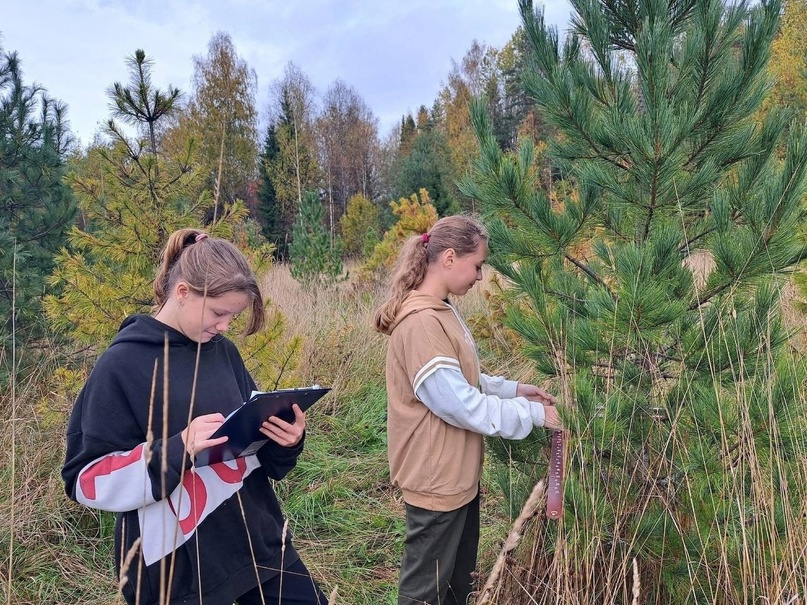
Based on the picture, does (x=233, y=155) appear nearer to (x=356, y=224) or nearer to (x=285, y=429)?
(x=356, y=224)

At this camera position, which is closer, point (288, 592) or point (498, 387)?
point (288, 592)

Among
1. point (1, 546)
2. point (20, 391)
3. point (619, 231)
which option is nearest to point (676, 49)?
point (619, 231)

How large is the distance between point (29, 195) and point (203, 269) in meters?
4.68

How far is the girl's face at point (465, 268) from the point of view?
6.40 feet

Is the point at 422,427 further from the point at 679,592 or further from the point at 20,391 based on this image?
the point at 20,391

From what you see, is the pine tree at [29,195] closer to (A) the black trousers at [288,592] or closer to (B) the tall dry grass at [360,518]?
(B) the tall dry grass at [360,518]

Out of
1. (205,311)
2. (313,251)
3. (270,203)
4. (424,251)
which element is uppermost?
(270,203)

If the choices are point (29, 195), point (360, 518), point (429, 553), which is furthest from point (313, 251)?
→ point (429, 553)

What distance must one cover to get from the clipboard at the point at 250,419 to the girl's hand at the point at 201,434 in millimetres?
17

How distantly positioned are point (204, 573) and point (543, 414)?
3.44 feet

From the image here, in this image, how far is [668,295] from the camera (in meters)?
1.68

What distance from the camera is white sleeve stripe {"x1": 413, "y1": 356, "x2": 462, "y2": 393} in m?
1.76

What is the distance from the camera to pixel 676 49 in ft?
5.63

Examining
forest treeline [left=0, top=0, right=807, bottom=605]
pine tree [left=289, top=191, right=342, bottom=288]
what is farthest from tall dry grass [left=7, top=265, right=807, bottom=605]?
pine tree [left=289, top=191, right=342, bottom=288]
